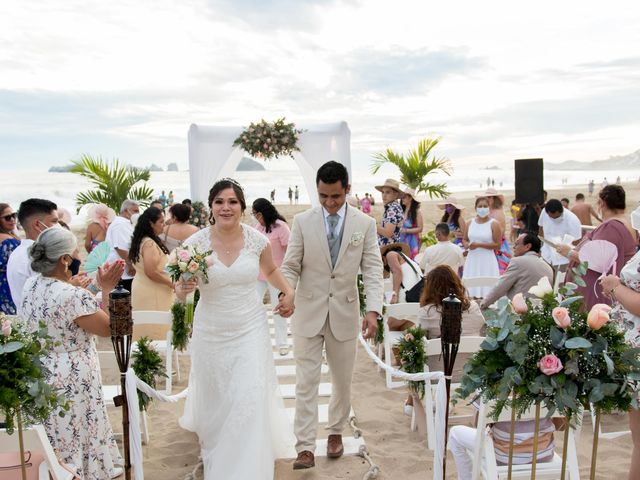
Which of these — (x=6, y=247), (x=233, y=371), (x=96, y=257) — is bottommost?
(x=233, y=371)

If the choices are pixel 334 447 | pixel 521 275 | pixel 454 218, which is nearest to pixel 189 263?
pixel 334 447

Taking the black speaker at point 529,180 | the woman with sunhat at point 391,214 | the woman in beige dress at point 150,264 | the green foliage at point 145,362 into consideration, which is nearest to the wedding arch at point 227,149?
the woman with sunhat at point 391,214

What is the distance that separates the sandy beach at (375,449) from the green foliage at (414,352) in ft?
1.70

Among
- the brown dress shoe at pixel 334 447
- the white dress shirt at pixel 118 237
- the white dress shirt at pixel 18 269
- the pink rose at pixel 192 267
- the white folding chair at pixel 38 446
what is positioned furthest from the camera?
the white dress shirt at pixel 118 237

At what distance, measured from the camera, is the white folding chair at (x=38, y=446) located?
265cm

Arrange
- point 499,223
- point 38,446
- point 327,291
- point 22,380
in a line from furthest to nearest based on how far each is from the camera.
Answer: point 499,223 → point 327,291 → point 38,446 → point 22,380

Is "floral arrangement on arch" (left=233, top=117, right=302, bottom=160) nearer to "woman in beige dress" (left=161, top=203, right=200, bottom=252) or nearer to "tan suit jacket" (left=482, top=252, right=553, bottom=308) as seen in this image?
"woman in beige dress" (left=161, top=203, right=200, bottom=252)

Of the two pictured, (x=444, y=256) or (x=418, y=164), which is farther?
(x=418, y=164)

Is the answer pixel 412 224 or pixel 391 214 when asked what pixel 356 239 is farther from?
pixel 412 224

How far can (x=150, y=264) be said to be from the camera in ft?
20.5

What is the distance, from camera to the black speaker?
31.1 ft

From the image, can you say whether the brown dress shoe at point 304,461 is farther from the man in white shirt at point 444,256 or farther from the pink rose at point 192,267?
the man in white shirt at point 444,256

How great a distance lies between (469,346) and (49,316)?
293 centimetres

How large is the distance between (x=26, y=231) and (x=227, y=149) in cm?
875
